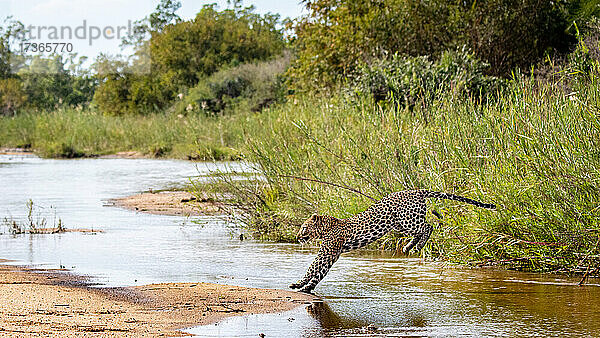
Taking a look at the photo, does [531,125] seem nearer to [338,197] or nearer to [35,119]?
[338,197]

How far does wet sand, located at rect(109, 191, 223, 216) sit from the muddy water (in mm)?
673

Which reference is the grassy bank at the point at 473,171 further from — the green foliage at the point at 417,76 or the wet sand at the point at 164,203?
the green foliage at the point at 417,76

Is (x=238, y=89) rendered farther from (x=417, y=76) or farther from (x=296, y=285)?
(x=296, y=285)

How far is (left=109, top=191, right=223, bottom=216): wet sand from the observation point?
50.6ft

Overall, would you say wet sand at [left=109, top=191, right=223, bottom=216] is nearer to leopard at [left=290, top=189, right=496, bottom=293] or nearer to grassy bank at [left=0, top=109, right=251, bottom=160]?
leopard at [left=290, top=189, right=496, bottom=293]

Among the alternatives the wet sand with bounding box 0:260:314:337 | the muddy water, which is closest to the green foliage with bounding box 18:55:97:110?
the muddy water

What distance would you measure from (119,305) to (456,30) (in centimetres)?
1671

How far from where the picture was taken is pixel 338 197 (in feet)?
33.6

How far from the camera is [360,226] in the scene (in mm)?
7523

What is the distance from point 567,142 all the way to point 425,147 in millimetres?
2245

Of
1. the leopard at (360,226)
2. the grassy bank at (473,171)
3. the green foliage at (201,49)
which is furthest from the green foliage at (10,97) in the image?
the leopard at (360,226)

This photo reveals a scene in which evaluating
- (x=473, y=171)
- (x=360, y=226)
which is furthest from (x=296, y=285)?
(x=473, y=171)

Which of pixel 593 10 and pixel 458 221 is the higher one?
pixel 593 10

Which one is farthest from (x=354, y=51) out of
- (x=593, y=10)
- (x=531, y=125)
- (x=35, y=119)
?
(x=35, y=119)
